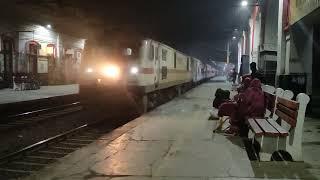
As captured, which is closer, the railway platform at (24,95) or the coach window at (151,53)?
the coach window at (151,53)

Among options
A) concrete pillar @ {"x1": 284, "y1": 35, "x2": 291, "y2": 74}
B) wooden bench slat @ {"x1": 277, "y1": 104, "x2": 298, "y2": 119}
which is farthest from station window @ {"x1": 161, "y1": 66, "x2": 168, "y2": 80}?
wooden bench slat @ {"x1": 277, "y1": 104, "x2": 298, "y2": 119}

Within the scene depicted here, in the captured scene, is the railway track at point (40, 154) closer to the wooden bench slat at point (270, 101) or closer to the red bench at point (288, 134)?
the red bench at point (288, 134)

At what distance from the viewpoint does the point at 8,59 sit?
34312 millimetres

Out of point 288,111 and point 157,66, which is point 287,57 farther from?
point 288,111

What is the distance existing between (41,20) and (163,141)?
30.6 m

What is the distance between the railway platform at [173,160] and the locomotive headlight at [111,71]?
604 cm

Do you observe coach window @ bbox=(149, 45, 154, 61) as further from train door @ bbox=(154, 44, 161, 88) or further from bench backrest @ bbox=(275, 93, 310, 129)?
bench backrest @ bbox=(275, 93, 310, 129)

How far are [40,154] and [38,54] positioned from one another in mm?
29313

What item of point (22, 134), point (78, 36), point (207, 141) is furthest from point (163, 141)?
point (78, 36)

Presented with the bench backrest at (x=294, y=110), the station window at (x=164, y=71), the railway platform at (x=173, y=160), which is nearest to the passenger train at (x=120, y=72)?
the station window at (x=164, y=71)

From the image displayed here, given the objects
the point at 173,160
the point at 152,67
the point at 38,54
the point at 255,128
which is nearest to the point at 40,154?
the point at 173,160

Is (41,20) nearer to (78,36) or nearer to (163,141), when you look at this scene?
(78,36)

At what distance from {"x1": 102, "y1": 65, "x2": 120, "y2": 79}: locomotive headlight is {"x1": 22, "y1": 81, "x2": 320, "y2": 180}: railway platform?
6042mm

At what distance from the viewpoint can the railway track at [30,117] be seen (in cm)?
1554
